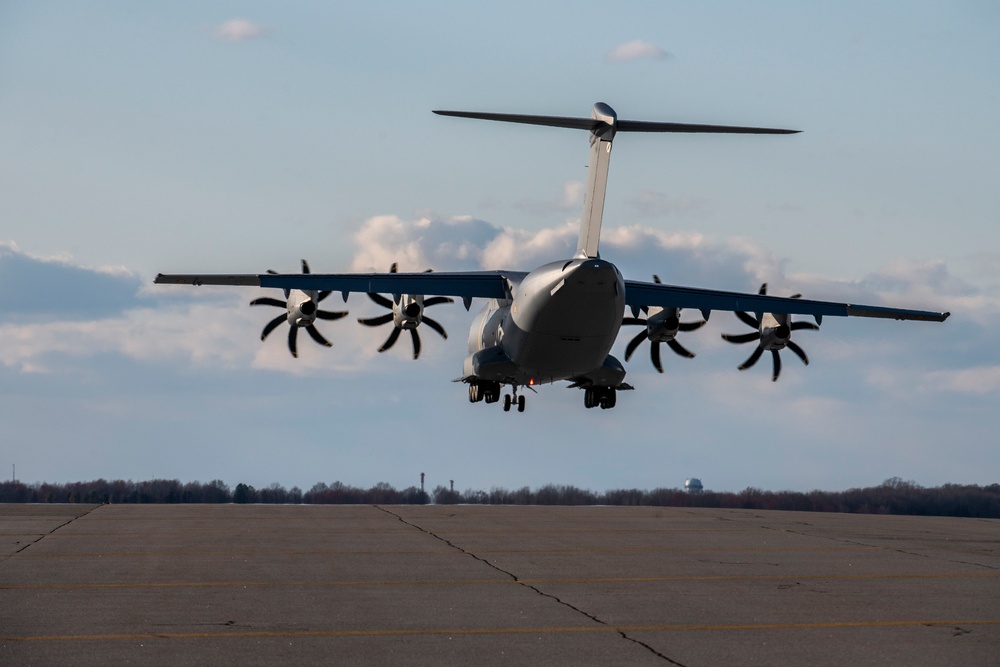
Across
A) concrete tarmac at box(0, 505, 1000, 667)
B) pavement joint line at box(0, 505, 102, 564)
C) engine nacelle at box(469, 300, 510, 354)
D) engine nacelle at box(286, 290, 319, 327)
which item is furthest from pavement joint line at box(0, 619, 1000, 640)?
engine nacelle at box(286, 290, 319, 327)

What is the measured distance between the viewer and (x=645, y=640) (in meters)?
14.4

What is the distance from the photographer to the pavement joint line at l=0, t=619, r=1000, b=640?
14.4 meters

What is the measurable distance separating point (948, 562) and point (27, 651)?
60.2 feet

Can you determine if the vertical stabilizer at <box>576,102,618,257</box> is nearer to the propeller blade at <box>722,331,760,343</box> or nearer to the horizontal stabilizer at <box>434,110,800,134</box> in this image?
the horizontal stabilizer at <box>434,110,800,134</box>

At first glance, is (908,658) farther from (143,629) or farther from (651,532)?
(651,532)

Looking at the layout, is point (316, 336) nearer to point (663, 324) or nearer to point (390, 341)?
point (390, 341)

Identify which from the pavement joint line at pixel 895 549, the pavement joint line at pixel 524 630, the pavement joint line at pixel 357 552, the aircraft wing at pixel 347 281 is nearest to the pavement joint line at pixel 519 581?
the pavement joint line at pixel 895 549

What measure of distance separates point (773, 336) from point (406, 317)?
12.2 m

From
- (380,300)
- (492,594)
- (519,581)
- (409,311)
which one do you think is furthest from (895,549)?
(380,300)

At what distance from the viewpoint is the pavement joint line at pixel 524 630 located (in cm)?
1444

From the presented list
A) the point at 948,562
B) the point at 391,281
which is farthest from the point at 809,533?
the point at 391,281

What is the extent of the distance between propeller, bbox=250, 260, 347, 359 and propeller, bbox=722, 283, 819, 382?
13.4 m

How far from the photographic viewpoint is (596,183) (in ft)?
88.4

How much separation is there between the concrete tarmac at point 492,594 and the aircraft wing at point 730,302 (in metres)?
7.02
